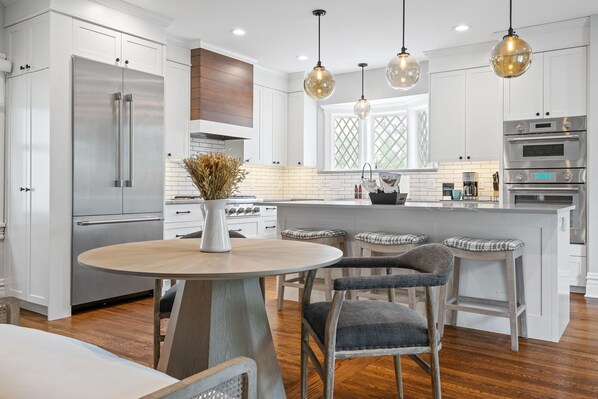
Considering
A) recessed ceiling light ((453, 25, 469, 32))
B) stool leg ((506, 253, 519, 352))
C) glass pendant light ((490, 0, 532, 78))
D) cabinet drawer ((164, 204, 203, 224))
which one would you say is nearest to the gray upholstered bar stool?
stool leg ((506, 253, 519, 352))

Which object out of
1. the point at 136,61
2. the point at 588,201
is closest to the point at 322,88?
the point at 136,61

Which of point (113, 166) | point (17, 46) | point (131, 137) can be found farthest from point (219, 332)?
point (17, 46)

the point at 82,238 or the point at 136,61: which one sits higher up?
the point at 136,61

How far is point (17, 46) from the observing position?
4102 mm

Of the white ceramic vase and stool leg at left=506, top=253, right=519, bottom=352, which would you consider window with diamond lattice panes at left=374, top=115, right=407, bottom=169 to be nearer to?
stool leg at left=506, top=253, right=519, bottom=352

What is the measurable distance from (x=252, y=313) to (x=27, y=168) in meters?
3.00

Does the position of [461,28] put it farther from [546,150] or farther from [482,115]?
[546,150]

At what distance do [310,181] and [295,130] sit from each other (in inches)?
32.9

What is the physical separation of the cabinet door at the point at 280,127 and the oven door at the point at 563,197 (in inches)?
124

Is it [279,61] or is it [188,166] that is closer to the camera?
[188,166]

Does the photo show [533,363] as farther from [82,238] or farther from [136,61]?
[136,61]

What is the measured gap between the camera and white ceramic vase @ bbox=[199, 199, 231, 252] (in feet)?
6.50

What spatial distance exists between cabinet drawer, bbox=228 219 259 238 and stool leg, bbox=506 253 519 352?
3333 mm

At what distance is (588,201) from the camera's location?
4711mm
